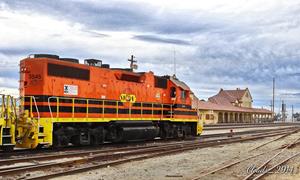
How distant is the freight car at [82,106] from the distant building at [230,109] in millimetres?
43272

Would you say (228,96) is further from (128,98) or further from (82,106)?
(82,106)

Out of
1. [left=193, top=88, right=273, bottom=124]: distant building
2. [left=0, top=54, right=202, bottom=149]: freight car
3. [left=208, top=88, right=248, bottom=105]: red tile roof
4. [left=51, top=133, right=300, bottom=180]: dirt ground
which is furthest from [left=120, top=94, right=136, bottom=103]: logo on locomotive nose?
[left=208, top=88, right=248, bottom=105]: red tile roof

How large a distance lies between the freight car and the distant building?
43.3m

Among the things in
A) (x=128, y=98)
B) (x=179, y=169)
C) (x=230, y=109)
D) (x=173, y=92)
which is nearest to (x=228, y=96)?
(x=230, y=109)

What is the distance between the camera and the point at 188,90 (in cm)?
2684

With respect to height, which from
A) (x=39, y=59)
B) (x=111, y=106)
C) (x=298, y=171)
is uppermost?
(x=39, y=59)

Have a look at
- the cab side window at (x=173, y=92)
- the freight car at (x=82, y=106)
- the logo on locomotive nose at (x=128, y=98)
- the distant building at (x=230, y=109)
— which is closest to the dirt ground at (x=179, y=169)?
the freight car at (x=82, y=106)

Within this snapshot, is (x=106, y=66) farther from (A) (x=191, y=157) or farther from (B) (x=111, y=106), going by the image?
(A) (x=191, y=157)

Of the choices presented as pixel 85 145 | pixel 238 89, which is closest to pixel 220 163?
pixel 85 145

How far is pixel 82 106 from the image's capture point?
18.2 m

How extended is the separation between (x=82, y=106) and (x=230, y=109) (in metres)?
65.0

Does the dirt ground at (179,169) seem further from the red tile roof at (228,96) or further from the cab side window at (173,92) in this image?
the red tile roof at (228,96)

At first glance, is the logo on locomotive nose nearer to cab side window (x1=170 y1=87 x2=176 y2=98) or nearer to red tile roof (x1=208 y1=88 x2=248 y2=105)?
cab side window (x1=170 y1=87 x2=176 y2=98)

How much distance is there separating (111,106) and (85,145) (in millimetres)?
2405
